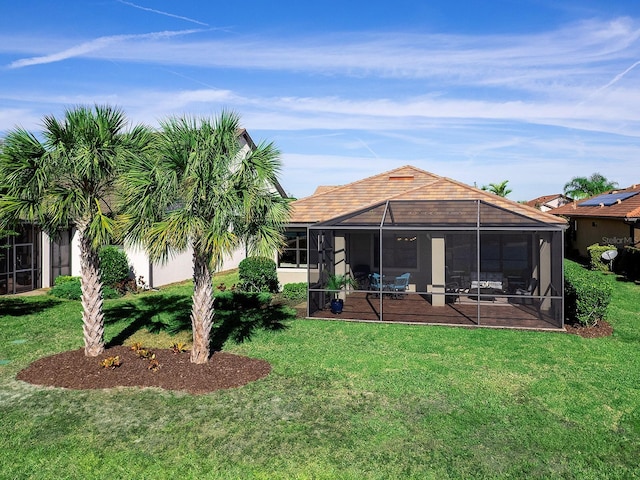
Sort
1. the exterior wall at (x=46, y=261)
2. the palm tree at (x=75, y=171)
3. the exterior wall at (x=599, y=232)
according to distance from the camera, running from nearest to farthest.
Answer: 1. the palm tree at (x=75, y=171)
2. the exterior wall at (x=46, y=261)
3. the exterior wall at (x=599, y=232)

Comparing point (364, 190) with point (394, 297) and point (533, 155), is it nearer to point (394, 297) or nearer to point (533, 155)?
point (394, 297)

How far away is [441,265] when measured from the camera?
54.0ft

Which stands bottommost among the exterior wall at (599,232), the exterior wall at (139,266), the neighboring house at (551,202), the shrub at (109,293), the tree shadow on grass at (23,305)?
the tree shadow on grass at (23,305)

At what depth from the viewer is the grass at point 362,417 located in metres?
6.00

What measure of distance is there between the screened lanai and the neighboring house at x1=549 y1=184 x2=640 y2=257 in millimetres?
8727

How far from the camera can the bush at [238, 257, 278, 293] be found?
65.0 ft

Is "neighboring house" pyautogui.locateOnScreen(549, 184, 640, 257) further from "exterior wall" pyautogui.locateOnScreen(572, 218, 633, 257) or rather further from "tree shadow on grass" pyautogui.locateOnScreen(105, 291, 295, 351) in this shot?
"tree shadow on grass" pyautogui.locateOnScreen(105, 291, 295, 351)

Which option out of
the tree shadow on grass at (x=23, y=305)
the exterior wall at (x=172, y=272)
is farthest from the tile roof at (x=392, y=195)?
the tree shadow on grass at (x=23, y=305)

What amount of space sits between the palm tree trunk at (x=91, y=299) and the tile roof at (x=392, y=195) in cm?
649

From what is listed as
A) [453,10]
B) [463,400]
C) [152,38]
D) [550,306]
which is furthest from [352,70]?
[463,400]

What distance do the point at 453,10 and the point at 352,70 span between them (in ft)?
15.7

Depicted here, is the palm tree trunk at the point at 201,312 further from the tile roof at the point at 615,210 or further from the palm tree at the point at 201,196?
the tile roof at the point at 615,210

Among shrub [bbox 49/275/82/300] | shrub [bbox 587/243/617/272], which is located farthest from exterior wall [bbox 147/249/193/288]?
shrub [bbox 587/243/617/272]

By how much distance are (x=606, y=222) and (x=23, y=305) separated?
31.1 m
